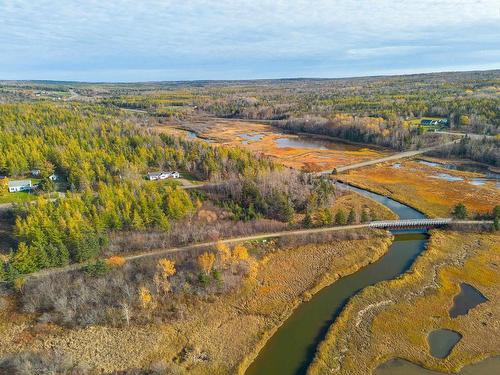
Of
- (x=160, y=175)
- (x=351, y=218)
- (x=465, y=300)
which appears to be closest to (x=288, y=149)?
(x=160, y=175)

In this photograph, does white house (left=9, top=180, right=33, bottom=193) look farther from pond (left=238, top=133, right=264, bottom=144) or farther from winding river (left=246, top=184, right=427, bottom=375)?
pond (left=238, top=133, right=264, bottom=144)

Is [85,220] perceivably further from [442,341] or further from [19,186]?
[442,341]

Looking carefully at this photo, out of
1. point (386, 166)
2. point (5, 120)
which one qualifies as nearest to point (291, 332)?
point (386, 166)

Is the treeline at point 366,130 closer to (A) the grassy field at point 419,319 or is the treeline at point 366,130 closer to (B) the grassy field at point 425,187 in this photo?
(B) the grassy field at point 425,187

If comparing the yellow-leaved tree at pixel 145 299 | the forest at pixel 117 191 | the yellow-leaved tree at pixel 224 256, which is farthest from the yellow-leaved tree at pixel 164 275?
the forest at pixel 117 191

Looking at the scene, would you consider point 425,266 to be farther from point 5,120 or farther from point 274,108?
point 274,108
